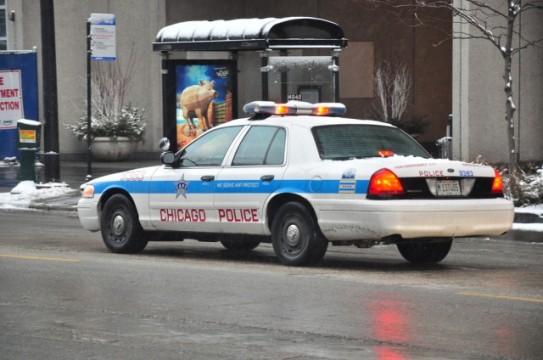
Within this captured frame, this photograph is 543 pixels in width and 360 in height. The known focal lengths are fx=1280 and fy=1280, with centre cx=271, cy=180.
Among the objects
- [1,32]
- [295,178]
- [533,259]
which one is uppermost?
[1,32]

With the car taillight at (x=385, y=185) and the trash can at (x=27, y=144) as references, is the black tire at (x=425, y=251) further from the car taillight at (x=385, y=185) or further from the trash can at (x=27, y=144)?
the trash can at (x=27, y=144)

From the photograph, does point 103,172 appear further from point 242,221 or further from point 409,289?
point 409,289

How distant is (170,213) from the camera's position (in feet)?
45.5

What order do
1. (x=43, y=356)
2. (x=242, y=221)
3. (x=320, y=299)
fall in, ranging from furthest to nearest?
(x=242, y=221)
(x=320, y=299)
(x=43, y=356)

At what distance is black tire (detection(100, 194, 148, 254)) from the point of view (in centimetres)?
1430

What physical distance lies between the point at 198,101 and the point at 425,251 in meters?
12.7

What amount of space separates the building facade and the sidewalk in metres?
2.11

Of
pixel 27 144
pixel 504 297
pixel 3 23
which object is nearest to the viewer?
pixel 504 297

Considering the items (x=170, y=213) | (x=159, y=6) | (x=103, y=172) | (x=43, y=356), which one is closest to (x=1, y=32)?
(x=159, y=6)

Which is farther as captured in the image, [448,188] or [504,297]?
[448,188]

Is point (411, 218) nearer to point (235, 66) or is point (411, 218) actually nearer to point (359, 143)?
point (359, 143)

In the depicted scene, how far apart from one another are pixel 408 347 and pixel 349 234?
4.04 m

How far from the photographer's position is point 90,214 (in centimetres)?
1480

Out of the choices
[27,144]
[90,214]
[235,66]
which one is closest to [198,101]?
[235,66]
